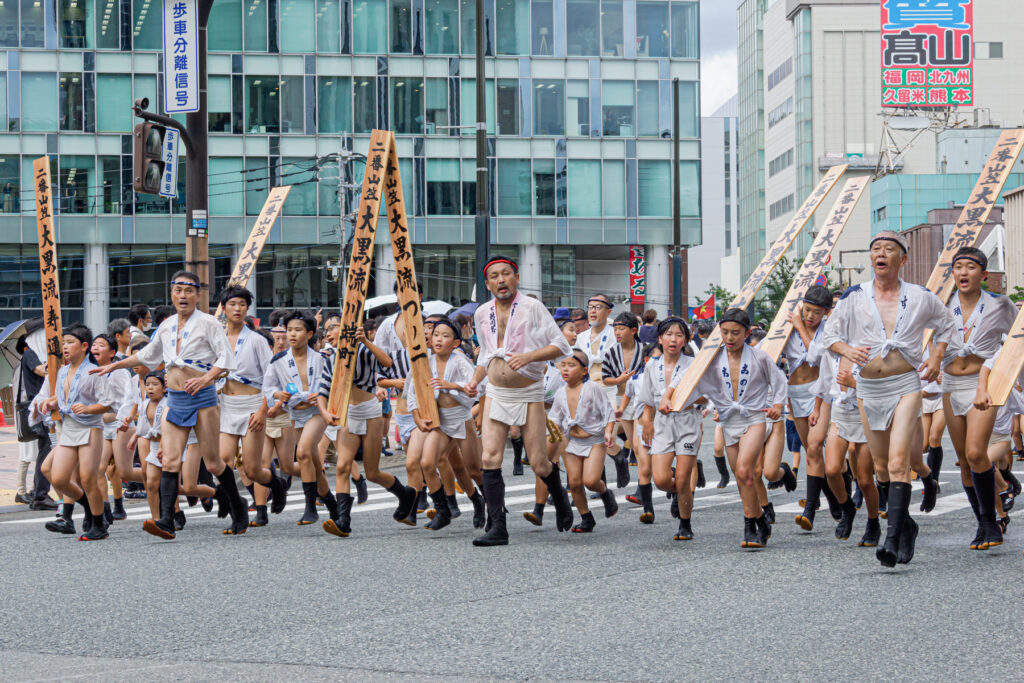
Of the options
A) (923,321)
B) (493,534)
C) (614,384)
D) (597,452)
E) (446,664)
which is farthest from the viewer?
(614,384)

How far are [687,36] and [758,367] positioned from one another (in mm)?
45693

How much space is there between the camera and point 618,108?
53188 mm

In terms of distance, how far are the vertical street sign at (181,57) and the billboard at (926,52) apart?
207 ft

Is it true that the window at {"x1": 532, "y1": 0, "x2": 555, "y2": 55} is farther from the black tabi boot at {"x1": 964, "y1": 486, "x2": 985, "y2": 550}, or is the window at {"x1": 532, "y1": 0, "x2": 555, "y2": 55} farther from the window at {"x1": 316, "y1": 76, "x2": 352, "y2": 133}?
the black tabi boot at {"x1": 964, "y1": 486, "x2": 985, "y2": 550}

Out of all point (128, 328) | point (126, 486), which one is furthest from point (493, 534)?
point (126, 486)

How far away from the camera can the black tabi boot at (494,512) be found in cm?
1007

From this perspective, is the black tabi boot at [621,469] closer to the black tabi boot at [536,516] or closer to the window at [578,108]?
the black tabi boot at [536,516]

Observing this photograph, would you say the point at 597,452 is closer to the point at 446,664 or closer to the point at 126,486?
the point at 446,664

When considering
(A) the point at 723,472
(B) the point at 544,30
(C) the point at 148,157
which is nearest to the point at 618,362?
(A) the point at 723,472

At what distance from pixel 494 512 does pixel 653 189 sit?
4407 cm

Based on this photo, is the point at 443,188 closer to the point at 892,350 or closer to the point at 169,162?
the point at 169,162

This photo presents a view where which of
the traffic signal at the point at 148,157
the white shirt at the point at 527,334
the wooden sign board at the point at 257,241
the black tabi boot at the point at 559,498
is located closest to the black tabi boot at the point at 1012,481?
the black tabi boot at the point at 559,498

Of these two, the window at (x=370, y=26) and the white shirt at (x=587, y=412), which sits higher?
the window at (x=370, y=26)

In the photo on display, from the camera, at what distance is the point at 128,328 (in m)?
12.6
